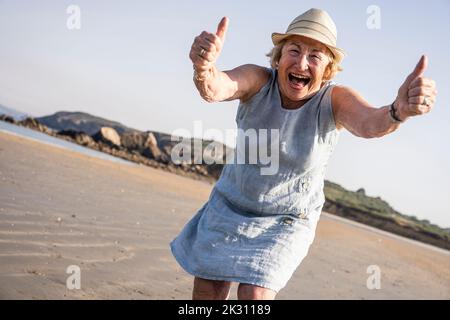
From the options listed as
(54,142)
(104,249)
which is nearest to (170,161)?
(54,142)

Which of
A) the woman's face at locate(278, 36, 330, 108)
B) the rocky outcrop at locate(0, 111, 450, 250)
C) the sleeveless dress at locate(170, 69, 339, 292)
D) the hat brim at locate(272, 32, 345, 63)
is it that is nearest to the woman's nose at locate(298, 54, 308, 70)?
the woman's face at locate(278, 36, 330, 108)

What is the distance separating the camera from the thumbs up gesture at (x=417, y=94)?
7.57 feet

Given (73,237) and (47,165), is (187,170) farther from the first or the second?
(73,237)

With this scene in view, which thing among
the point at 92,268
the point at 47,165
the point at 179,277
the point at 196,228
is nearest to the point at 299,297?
the point at 179,277

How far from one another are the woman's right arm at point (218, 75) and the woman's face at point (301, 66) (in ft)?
0.55

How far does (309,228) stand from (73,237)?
136 inches

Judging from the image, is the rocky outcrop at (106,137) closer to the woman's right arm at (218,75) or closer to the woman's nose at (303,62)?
the woman's right arm at (218,75)

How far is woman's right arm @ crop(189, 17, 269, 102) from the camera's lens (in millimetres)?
2354

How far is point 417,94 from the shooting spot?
7.57 ft

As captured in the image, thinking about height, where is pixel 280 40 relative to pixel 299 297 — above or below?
above

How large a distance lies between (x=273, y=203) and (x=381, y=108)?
0.83 meters

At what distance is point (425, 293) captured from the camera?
9555 millimetres

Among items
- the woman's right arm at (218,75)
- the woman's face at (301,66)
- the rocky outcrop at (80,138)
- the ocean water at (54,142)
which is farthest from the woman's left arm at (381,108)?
the rocky outcrop at (80,138)

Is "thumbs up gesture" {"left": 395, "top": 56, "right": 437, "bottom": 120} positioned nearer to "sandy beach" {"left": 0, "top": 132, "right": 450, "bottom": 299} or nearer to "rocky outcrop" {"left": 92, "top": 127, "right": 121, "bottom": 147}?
"sandy beach" {"left": 0, "top": 132, "right": 450, "bottom": 299}
